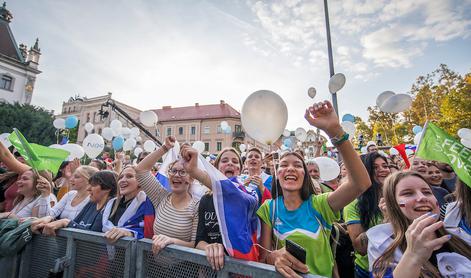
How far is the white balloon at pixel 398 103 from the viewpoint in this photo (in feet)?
20.2

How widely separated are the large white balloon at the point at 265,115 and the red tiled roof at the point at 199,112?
40457mm

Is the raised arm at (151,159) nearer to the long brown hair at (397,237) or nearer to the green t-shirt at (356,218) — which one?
the green t-shirt at (356,218)

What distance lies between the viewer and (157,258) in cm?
180

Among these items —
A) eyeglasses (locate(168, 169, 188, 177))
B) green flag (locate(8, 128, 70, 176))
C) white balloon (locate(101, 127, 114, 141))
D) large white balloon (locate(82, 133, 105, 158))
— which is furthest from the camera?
white balloon (locate(101, 127, 114, 141))

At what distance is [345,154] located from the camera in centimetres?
174

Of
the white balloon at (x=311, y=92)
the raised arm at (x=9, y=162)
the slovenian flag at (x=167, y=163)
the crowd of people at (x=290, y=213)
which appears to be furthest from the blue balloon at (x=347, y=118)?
the raised arm at (x=9, y=162)

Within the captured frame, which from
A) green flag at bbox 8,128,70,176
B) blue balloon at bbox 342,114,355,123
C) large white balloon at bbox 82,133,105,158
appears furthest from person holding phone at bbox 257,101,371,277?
blue balloon at bbox 342,114,355,123

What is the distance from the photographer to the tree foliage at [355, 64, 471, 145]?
1544 cm

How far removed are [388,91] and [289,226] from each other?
6600 millimetres

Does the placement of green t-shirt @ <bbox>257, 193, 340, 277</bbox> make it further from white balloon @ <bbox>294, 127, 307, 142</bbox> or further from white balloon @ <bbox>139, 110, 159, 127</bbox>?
white balloon @ <bbox>294, 127, 307, 142</bbox>

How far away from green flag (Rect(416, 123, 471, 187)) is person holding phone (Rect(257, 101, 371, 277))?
1021 mm

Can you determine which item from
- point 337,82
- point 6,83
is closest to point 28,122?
point 6,83

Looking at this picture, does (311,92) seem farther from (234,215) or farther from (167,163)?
(234,215)

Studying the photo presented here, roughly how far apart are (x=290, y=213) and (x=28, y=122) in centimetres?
3313
